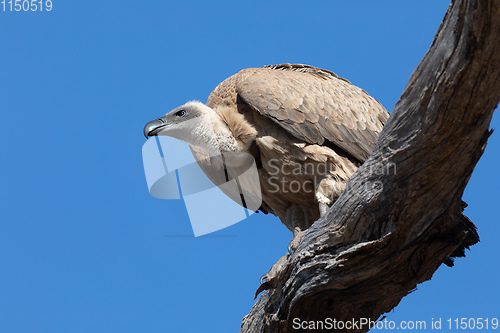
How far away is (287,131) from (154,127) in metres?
1.47

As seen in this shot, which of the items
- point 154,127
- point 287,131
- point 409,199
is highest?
point 154,127

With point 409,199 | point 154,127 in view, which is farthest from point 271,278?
point 154,127

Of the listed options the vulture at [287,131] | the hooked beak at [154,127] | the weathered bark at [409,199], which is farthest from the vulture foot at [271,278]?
the hooked beak at [154,127]

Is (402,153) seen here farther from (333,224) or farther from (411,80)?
(333,224)

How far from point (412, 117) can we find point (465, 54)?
61cm

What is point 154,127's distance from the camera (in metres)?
7.03

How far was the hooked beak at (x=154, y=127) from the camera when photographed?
274 inches

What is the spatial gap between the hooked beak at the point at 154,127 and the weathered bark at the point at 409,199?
2.19m

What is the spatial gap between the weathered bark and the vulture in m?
1.32

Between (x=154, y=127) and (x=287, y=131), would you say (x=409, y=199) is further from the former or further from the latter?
(x=154, y=127)

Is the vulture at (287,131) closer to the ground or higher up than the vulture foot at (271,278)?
higher up

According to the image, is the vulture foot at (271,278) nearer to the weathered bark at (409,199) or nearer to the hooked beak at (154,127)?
the weathered bark at (409,199)

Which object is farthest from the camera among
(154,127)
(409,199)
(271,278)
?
(154,127)

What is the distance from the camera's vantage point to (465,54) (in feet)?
12.9
